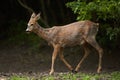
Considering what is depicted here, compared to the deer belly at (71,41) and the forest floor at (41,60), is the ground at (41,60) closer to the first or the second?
the forest floor at (41,60)

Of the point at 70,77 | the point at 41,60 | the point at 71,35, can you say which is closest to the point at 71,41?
the point at 71,35

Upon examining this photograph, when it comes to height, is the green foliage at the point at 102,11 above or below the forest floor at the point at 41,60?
above

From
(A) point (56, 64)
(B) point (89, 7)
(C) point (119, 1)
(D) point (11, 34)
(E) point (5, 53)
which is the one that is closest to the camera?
(C) point (119, 1)

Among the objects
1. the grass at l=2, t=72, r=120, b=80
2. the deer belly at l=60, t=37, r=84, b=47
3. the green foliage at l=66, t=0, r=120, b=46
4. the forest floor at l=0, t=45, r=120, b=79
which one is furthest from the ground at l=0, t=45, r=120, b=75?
the grass at l=2, t=72, r=120, b=80

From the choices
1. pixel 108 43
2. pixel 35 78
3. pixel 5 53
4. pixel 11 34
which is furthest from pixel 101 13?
pixel 11 34

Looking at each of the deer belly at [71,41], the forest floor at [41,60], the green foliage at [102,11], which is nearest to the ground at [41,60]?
the forest floor at [41,60]

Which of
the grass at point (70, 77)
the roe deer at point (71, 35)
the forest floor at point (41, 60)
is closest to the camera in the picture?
the grass at point (70, 77)

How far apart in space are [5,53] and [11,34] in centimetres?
176

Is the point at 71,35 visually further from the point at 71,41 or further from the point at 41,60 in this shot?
the point at 41,60

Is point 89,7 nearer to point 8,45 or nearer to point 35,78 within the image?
point 35,78

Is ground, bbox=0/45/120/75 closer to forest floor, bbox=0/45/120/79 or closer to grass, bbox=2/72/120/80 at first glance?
forest floor, bbox=0/45/120/79

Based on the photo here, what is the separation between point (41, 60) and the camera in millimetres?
17531

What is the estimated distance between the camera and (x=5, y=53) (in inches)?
731

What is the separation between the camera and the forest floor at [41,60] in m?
16.5
